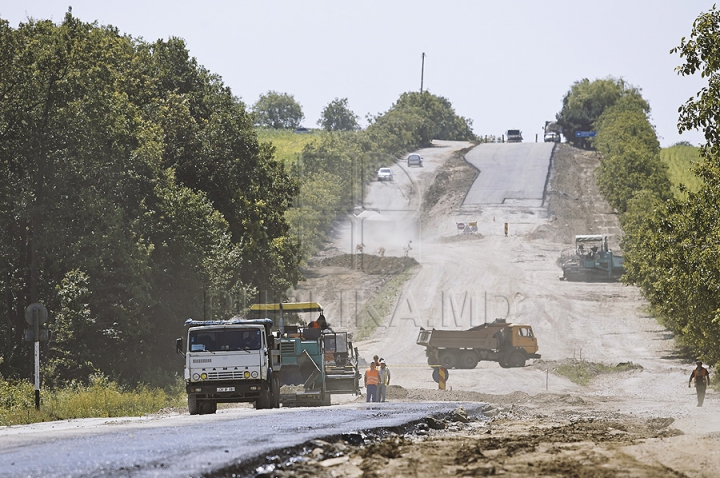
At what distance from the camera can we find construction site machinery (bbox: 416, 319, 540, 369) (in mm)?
53562

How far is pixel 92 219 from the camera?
A: 125 feet

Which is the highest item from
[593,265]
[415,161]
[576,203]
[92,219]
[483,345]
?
[415,161]

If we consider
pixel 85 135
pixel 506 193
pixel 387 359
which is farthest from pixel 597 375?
pixel 506 193

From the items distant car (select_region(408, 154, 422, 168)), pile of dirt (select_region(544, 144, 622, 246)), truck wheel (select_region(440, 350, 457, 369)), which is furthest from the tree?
distant car (select_region(408, 154, 422, 168))

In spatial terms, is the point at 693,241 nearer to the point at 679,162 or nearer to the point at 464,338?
the point at 464,338

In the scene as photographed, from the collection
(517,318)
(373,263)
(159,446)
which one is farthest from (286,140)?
(159,446)

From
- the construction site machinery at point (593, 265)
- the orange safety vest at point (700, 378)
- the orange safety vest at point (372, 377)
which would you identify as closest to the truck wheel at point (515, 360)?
the orange safety vest at point (700, 378)

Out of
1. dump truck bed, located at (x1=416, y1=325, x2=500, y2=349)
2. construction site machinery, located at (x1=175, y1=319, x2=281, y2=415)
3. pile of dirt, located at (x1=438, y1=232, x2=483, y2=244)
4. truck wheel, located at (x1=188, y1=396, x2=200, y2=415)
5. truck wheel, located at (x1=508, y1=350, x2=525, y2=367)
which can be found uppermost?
pile of dirt, located at (x1=438, y1=232, x2=483, y2=244)

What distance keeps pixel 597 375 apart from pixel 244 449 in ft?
139

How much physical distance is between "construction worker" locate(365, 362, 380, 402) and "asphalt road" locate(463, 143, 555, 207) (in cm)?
7993

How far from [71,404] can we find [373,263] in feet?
205

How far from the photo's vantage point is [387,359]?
59.3 metres

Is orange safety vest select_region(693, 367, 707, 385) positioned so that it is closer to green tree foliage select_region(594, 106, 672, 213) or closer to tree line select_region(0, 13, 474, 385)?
tree line select_region(0, 13, 474, 385)

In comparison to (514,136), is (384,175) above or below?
below
